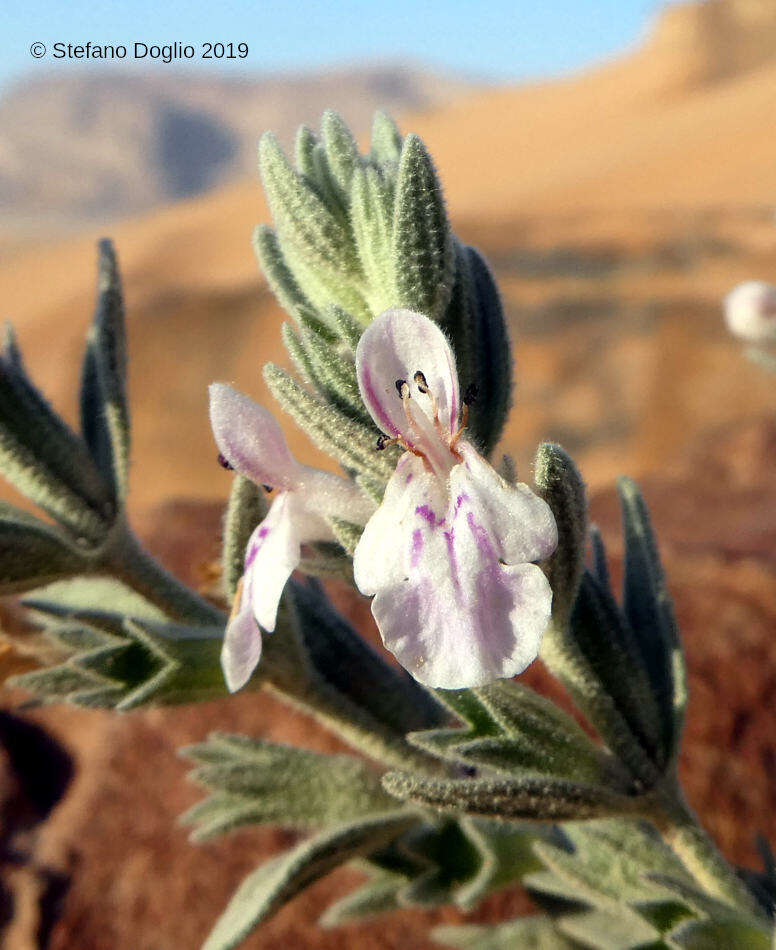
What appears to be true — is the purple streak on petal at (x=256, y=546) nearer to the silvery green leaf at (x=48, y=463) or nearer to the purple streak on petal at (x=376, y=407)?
the purple streak on petal at (x=376, y=407)

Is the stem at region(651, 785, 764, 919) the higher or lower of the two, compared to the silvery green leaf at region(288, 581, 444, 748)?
lower

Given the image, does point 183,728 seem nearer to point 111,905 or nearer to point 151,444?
point 111,905

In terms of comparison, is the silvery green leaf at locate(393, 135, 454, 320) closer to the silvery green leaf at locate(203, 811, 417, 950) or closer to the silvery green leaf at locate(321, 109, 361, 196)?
the silvery green leaf at locate(321, 109, 361, 196)

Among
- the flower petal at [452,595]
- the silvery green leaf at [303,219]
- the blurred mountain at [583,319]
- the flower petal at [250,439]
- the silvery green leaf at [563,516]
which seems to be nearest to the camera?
the flower petal at [452,595]

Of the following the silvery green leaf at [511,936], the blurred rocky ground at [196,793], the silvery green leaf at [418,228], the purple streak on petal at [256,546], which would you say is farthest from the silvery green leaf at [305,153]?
the silvery green leaf at [511,936]

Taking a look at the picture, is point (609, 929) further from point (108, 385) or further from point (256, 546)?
point (108, 385)

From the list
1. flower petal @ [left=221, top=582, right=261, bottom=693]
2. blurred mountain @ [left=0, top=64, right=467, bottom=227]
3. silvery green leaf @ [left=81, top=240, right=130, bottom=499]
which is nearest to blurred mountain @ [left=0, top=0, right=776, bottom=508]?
silvery green leaf @ [left=81, top=240, right=130, bottom=499]

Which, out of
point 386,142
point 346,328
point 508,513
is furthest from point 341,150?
point 508,513
